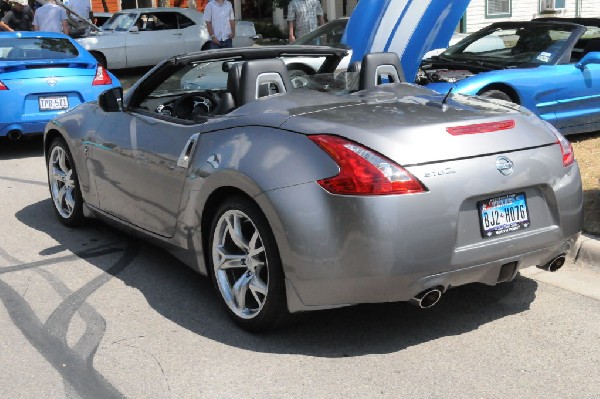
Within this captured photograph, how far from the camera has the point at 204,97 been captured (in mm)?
5664

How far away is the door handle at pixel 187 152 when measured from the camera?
4.54m

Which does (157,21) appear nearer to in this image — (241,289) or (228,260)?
(228,260)

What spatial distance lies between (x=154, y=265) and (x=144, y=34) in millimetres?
13453

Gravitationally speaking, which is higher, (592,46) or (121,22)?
(121,22)

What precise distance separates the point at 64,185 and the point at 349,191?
3.38 m

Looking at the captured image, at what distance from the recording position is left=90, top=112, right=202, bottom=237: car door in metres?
4.68

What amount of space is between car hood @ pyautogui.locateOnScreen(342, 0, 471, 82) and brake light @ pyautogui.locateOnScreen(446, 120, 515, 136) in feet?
13.4

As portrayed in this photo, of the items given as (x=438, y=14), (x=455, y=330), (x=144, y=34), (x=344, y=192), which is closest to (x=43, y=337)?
(x=344, y=192)

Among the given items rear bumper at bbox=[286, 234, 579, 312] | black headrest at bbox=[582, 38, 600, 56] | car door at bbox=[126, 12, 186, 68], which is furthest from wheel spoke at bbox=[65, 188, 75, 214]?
car door at bbox=[126, 12, 186, 68]

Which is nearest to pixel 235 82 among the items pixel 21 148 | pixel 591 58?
pixel 591 58

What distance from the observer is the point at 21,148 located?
1052 centimetres

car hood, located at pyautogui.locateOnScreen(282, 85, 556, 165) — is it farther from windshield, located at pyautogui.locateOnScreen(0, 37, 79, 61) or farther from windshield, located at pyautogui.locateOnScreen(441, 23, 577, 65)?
windshield, located at pyautogui.locateOnScreen(0, 37, 79, 61)

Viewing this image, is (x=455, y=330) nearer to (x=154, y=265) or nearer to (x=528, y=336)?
(x=528, y=336)

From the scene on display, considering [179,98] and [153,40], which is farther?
[153,40]
